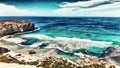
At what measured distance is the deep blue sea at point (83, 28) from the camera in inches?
421

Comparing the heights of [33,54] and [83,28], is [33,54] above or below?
below

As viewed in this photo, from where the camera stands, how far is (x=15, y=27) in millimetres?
11469

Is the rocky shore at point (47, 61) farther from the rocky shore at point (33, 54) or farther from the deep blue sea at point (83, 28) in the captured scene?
the deep blue sea at point (83, 28)

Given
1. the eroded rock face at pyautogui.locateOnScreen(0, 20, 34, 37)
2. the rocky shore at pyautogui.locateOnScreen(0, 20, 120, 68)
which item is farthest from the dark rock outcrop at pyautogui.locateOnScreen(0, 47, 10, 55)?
the eroded rock face at pyautogui.locateOnScreen(0, 20, 34, 37)

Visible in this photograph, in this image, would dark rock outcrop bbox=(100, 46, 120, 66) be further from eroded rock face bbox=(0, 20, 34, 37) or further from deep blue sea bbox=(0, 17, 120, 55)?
eroded rock face bbox=(0, 20, 34, 37)

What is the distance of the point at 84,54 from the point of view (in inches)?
418

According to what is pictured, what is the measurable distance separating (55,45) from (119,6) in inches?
85.0

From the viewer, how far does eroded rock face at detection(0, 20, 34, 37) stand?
11.4m

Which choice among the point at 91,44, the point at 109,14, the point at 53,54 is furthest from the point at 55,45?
the point at 109,14

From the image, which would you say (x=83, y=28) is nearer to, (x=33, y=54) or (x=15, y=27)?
(x=33, y=54)

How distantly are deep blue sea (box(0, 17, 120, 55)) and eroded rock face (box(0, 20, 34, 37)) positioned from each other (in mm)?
153

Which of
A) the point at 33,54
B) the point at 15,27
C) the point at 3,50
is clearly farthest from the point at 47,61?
the point at 15,27

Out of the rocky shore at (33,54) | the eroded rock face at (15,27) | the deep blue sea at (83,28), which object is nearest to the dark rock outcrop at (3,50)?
the rocky shore at (33,54)

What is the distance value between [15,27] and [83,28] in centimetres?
206
